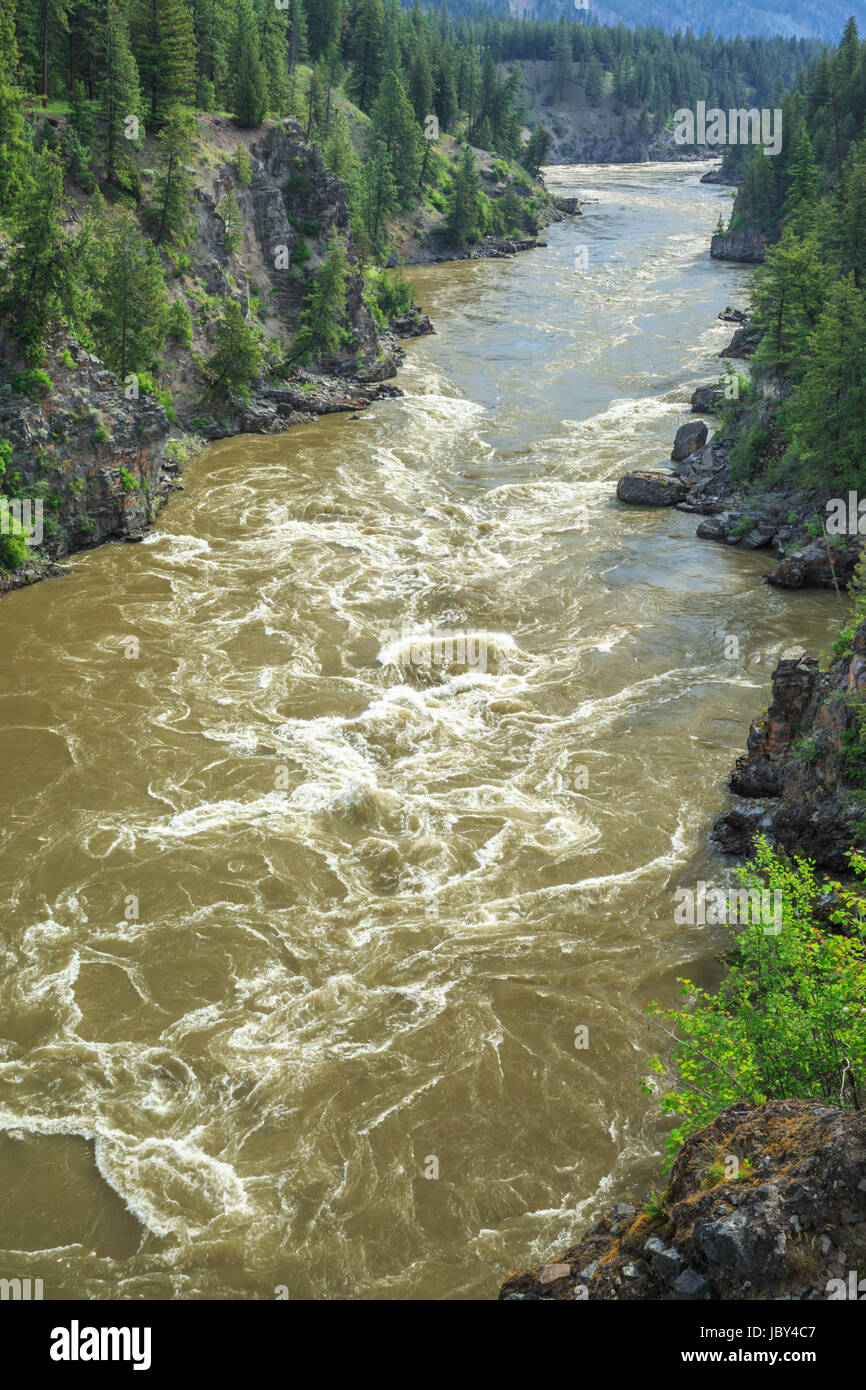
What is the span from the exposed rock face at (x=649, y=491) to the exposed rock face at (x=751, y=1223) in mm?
38994

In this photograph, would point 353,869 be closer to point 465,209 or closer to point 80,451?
point 80,451

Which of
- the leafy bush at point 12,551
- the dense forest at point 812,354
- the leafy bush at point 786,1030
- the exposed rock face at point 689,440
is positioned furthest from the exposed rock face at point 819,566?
the leafy bush at point 12,551

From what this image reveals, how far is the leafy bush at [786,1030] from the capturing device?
507 inches

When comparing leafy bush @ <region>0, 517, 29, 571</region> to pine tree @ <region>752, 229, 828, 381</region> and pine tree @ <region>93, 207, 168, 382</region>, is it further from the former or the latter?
pine tree @ <region>752, 229, 828, 381</region>

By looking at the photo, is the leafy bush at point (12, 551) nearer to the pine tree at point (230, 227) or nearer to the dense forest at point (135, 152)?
the dense forest at point (135, 152)

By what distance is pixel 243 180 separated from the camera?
212 feet

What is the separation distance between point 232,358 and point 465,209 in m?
67.0

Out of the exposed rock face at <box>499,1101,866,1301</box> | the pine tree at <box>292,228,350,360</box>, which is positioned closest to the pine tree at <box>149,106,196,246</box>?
the pine tree at <box>292,228,350,360</box>

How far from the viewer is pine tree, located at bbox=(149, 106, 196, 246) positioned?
183 feet

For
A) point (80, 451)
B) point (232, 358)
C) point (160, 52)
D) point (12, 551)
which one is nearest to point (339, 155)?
point (160, 52)

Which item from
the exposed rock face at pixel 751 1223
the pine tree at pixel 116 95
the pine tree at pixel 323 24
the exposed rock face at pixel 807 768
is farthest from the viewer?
the pine tree at pixel 323 24

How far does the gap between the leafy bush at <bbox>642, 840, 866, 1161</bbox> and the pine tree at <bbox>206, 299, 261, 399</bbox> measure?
155ft

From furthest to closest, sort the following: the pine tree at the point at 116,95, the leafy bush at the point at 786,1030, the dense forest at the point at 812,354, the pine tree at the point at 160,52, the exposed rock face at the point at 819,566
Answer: the pine tree at the point at 160,52, the pine tree at the point at 116,95, the dense forest at the point at 812,354, the exposed rock face at the point at 819,566, the leafy bush at the point at 786,1030
